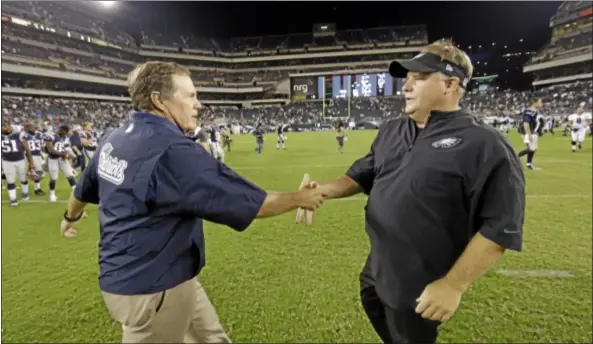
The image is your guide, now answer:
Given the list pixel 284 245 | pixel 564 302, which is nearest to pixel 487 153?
pixel 564 302

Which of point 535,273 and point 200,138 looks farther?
point 535,273

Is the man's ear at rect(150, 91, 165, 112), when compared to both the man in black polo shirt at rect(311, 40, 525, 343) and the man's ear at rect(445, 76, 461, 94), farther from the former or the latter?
the man's ear at rect(445, 76, 461, 94)

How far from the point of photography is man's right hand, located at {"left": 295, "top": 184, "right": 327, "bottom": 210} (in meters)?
1.08

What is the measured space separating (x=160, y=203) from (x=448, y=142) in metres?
0.82

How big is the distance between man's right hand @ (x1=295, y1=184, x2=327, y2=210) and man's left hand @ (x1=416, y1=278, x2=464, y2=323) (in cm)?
41

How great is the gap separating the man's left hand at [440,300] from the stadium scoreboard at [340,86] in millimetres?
946

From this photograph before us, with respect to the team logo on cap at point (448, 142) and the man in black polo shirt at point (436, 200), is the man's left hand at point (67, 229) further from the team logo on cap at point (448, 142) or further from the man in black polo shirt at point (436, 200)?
the team logo on cap at point (448, 142)

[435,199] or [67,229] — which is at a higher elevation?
[435,199]

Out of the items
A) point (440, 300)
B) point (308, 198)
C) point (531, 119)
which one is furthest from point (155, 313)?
point (531, 119)

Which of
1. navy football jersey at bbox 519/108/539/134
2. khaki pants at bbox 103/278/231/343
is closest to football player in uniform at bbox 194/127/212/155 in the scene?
khaki pants at bbox 103/278/231/343

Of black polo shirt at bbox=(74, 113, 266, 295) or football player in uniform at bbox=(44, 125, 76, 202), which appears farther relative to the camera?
football player in uniform at bbox=(44, 125, 76, 202)

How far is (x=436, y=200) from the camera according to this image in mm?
1036

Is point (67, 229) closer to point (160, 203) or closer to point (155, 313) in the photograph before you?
point (155, 313)

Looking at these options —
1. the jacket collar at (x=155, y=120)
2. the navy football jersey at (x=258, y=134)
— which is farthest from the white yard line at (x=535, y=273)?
the navy football jersey at (x=258, y=134)
